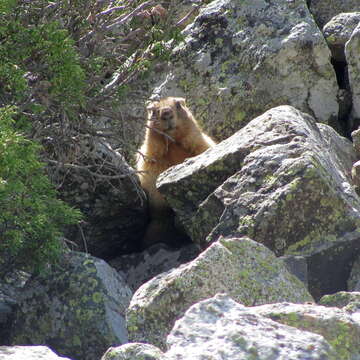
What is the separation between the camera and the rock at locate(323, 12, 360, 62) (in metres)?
9.91

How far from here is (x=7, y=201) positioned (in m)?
5.64

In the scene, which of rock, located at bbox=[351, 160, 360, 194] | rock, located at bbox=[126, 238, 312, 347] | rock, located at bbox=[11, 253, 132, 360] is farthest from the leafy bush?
rock, located at bbox=[351, 160, 360, 194]

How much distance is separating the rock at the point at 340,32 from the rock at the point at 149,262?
3.29 meters

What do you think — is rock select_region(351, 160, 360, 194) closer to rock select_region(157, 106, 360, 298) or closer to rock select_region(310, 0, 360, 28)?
rock select_region(157, 106, 360, 298)

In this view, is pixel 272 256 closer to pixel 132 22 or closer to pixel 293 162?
pixel 293 162

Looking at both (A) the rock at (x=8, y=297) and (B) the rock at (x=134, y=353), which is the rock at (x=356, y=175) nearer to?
(A) the rock at (x=8, y=297)

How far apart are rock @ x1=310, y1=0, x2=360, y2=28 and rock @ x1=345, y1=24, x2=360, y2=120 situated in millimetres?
1852

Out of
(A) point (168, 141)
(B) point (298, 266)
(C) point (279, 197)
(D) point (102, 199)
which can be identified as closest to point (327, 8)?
(A) point (168, 141)

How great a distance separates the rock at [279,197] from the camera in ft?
19.7

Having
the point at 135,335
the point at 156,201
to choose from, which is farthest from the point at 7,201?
the point at 156,201

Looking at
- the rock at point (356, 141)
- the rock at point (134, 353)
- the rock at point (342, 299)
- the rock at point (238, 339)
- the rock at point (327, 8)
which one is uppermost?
the rock at point (238, 339)

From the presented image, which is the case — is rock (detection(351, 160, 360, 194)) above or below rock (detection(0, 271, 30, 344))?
below

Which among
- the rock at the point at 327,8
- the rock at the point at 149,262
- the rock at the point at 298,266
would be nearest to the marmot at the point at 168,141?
the rock at the point at 149,262

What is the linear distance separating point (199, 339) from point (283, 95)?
6.07 meters
